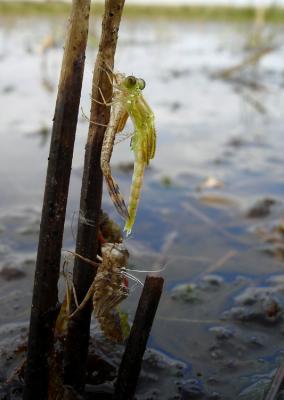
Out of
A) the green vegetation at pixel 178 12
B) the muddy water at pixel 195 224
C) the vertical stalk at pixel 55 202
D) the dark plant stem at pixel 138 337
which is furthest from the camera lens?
the green vegetation at pixel 178 12

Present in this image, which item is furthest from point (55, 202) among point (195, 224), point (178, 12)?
point (178, 12)

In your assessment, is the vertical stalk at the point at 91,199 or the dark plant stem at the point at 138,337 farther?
the dark plant stem at the point at 138,337

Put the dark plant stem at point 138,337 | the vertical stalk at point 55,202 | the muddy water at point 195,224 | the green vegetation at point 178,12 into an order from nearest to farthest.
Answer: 1. the vertical stalk at point 55,202
2. the dark plant stem at point 138,337
3. the muddy water at point 195,224
4. the green vegetation at point 178,12

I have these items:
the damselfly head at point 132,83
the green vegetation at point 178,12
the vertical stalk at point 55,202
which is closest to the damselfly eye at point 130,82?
the damselfly head at point 132,83

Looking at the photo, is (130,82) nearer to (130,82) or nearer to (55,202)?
(130,82)

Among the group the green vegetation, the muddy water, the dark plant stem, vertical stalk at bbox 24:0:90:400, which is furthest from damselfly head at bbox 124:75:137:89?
the green vegetation

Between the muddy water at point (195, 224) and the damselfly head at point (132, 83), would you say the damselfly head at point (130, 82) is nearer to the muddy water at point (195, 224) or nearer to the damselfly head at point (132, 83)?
the damselfly head at point (132, 83)
